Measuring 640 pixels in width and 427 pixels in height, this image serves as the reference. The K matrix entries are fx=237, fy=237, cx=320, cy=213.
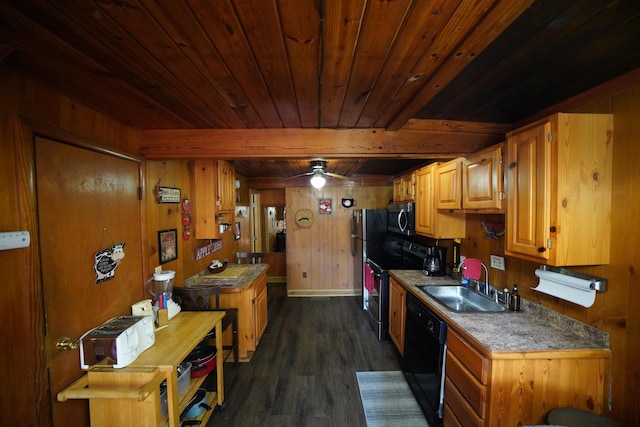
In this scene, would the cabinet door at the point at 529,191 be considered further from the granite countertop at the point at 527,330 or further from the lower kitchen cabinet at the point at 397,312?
the lower kitchen cabinet at the point at 397,312

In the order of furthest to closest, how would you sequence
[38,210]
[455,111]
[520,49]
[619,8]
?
[455,111]
[38,210]
[520,49]
[619,8]

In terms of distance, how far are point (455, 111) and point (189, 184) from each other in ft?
8.48

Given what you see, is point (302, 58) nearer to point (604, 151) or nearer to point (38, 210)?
point (38, 210)

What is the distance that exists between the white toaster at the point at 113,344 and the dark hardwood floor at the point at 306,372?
3.39 feet

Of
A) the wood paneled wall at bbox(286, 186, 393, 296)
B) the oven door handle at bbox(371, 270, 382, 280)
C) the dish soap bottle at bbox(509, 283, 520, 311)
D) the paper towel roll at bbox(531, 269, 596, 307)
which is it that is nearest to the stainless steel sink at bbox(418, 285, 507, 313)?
the dish soap bottle at bbox(509, 283, 520, 311)

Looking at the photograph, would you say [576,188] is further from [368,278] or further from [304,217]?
[304,217]

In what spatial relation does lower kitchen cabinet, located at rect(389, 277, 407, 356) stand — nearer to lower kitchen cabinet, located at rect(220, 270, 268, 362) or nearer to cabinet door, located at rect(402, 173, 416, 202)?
cabinet door, located at rect(402, 173, 416, 202)

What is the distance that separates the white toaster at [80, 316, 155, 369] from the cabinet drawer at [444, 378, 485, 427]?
200 cm

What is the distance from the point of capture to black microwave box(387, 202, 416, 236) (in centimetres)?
289

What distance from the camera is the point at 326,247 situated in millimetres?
4785

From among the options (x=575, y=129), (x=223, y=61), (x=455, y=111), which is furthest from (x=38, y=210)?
(x=575, y=129)

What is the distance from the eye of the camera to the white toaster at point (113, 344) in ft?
4.29

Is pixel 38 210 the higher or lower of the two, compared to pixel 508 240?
higher

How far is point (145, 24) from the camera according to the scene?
838 mm
